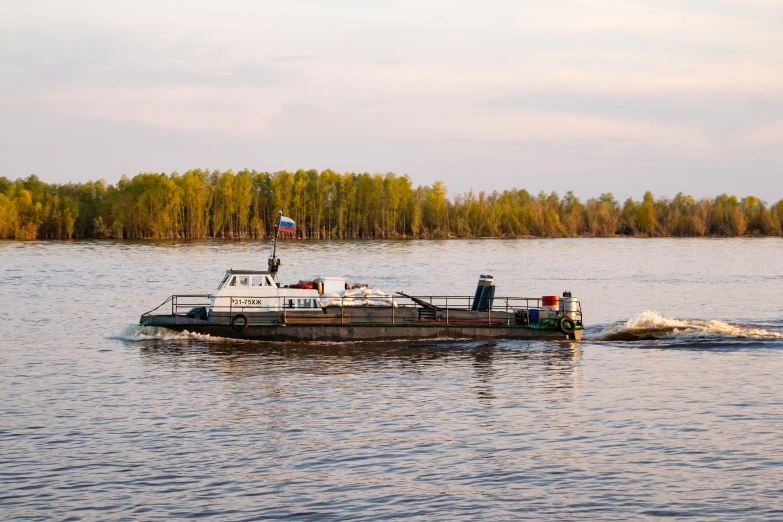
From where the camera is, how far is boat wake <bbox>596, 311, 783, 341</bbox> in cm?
4709

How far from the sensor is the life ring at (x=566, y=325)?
4531cm

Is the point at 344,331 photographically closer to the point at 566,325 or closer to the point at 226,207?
the point at 566,325

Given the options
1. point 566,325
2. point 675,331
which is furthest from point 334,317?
point 675,331

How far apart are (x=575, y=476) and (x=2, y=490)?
579 inches

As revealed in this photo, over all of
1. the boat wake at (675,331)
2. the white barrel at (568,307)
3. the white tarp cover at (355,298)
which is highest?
the white tarp cover at (355,298)

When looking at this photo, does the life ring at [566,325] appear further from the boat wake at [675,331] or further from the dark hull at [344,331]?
the boat wake at [675,331]

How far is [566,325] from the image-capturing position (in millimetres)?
45312

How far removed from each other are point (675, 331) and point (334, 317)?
1887 cm

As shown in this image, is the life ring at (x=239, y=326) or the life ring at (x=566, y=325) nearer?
the life ring at (x=239, y=326)

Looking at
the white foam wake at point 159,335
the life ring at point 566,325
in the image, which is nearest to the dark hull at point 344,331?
the white foam wake at point 159,335

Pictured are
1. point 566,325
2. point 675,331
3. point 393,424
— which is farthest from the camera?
point 675,331

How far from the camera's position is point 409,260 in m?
116

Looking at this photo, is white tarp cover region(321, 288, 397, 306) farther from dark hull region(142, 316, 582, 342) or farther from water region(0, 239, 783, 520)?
water region(0, 239, 783, 520)

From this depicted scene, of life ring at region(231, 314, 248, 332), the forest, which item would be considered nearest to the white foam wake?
life ring at region(231, 314, 248, 332)
